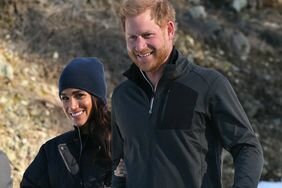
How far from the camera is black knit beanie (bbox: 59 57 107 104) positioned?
404 cm

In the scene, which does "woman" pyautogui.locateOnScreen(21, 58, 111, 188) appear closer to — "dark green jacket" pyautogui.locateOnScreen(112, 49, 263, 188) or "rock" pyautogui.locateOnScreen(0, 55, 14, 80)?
"dark green jacket" pyautogui.locateOnScreen(112, 49, 263, 188)

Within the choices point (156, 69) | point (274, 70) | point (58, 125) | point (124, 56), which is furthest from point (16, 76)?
point (156, 69)

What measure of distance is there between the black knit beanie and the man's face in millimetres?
1159

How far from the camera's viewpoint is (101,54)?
30.3 ft

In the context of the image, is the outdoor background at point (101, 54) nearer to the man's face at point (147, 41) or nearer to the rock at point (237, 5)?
the rock at point (237, 5)

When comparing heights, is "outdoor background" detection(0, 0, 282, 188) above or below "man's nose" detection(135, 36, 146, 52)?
below

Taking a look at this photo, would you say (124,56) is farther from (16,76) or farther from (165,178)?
(165,178)

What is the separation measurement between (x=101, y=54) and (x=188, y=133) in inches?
256

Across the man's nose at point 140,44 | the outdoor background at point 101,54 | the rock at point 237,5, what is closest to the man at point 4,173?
the man's nose at point 140,44

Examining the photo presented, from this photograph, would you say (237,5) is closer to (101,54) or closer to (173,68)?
(101,54)

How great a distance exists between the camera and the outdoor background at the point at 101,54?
7.71 meters

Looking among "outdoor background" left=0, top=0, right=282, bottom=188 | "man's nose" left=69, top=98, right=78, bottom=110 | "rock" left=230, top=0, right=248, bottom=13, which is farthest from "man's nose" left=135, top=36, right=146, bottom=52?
"rock" left=230, top=0, right=248, bottom=13

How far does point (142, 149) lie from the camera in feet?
9.56

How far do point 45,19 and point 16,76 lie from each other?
1.28m
